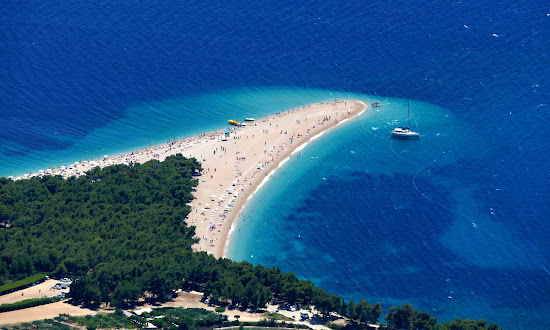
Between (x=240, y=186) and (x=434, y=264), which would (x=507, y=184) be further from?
(x=240, y=186)

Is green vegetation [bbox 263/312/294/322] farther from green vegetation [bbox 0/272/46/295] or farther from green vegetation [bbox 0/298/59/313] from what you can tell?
green vegetation [bbox 0/272/46/295]

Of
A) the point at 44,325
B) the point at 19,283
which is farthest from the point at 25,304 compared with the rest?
the point at 44,325

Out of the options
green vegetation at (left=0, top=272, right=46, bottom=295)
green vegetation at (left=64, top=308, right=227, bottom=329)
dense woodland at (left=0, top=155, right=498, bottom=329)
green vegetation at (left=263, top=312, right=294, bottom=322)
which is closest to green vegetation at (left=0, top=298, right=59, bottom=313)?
dense woodland at (left=0, top=155, right=498, bottom=329)

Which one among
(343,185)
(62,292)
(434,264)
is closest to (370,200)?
(343,185)

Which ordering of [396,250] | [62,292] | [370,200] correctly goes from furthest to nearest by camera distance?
[370,200] → [396,250] → [62,292]

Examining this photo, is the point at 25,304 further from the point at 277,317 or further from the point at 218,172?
the point at 218,172

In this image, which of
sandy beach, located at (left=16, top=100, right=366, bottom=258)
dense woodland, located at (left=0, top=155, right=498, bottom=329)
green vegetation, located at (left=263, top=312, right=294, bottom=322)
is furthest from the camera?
sandy beach, located at (left=16, top=100, right=366, bottom=258)
